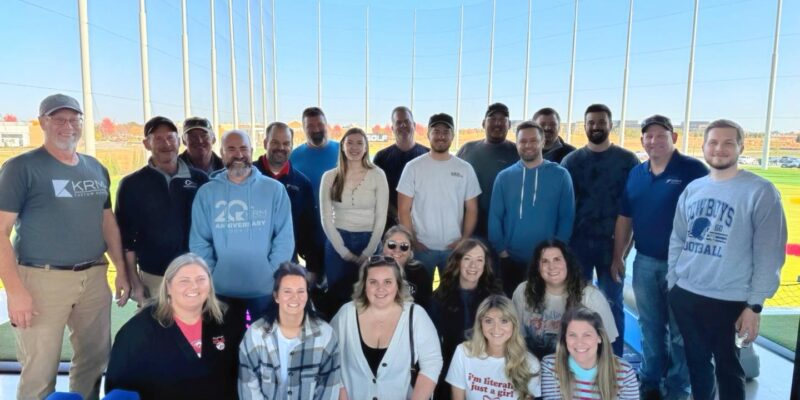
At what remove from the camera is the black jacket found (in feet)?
7.36

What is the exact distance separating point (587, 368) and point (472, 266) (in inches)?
33.4

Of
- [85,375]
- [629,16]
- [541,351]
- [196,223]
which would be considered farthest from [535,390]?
[629,16]

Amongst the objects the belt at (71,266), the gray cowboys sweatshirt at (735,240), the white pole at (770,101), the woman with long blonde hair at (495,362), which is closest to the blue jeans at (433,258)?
the woman with long blonde hair at (495,362)

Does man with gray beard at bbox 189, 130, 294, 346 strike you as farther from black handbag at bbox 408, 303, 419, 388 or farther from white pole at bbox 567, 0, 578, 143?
white pole at bbox 567, 0, 578, 143

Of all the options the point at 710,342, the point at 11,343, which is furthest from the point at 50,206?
the point at 710,342

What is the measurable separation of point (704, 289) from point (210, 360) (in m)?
2.52

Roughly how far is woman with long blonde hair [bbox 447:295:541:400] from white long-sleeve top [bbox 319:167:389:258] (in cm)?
115

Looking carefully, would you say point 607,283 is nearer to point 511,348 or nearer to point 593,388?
point 593,388

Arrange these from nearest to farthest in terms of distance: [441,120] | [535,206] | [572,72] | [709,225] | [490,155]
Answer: [709,225], [535,206], [441,120], [490,155], [572,72]

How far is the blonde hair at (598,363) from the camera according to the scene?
2336 mm

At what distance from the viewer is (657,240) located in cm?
305

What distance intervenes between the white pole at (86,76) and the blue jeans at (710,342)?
6.07 m

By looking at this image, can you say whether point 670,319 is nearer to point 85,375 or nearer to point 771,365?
point 771,365

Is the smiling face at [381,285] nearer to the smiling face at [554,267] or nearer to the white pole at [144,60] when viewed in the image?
the smiling face at [554,267]
